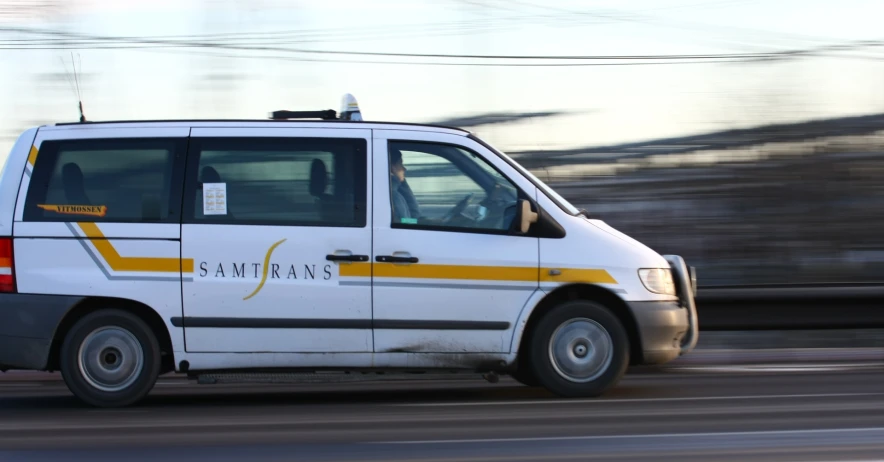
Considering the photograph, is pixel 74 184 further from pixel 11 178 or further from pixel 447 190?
pixel 447 190

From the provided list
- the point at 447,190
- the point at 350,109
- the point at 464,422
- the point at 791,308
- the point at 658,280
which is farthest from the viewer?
the point at 791,308

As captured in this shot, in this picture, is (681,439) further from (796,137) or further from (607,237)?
(796,137)

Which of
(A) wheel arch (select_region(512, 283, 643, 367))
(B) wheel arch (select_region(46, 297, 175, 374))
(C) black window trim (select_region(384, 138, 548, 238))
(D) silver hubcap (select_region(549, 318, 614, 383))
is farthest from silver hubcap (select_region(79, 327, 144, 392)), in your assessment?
(D) silver hubcap (select_region(549, 318, 614, 383))

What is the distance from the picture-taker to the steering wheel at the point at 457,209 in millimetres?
6980

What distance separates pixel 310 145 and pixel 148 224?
1.14 metres

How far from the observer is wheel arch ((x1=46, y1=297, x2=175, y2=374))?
22.7 ft

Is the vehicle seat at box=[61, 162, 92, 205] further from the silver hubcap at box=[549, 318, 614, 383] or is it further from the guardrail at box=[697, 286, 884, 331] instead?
the guardrail at box=[697, 286, 884, 331]

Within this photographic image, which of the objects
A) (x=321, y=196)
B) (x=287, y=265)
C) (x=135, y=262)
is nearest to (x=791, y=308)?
(x=321, y=196)

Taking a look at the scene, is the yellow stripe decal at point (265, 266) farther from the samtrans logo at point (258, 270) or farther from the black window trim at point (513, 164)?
the black window trim at point (513, 164)

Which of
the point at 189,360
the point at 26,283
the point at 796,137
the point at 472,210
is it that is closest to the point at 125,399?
the point at 189,360

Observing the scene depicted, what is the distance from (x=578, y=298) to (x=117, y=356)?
2986 millimetres

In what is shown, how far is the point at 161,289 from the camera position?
6.85 metres

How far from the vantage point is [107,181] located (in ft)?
22.9

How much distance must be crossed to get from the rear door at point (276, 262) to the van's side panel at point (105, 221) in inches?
4.9
